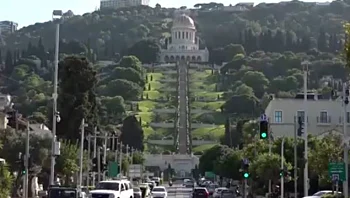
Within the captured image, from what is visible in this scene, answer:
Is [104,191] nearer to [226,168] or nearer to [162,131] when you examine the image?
[226,168]

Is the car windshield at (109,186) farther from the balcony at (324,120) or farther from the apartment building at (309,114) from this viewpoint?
the balcony at (324,120)

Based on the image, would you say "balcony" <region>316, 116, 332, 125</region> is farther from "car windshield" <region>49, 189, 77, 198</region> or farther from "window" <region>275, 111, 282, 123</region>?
"car windshield" <region>49, 189, 77, 198</region>

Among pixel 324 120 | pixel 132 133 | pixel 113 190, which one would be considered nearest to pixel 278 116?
pixel 324 120

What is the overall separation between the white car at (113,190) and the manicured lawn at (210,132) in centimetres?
12797

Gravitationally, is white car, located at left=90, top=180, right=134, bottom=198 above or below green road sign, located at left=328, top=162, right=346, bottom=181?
below

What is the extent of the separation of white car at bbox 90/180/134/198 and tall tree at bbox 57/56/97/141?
25009 mm

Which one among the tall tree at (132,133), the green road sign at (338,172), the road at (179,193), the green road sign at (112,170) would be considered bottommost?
the road at (179,193)

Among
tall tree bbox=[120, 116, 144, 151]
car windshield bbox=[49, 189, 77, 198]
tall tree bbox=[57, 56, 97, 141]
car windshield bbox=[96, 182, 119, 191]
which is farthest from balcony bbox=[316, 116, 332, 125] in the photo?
car windshield bbox=[49, 189, 77, 198]

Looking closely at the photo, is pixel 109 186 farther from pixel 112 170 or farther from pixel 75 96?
pixel 112 170

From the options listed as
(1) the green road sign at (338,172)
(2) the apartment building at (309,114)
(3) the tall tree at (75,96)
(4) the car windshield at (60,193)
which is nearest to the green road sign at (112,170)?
(3) the tall tree at (75,96)

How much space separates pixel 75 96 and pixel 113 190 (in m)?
29.8

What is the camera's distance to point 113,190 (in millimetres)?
46781

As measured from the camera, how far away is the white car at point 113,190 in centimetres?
4506

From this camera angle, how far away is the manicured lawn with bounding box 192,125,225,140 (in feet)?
585
